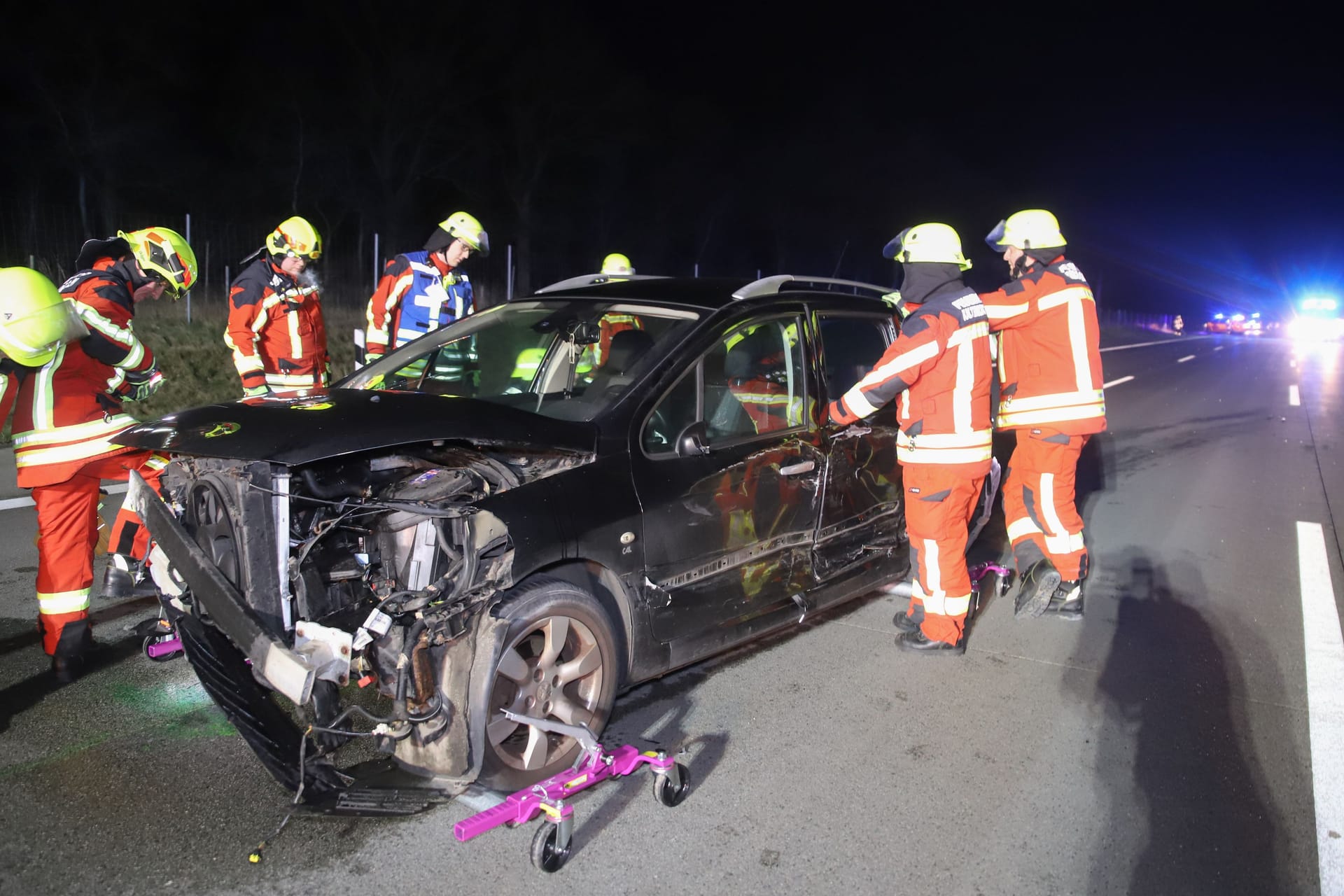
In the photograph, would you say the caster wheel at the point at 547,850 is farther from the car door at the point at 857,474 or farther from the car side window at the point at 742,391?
the car door at the point at 857,474

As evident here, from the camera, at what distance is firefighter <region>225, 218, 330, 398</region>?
6.11m

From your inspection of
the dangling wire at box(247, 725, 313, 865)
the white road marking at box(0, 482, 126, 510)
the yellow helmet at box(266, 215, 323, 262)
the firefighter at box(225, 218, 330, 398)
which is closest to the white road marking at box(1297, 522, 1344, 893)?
the dangling wire at box(247, 725, 313, 865)

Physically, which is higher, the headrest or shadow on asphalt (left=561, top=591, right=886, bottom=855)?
the headrest

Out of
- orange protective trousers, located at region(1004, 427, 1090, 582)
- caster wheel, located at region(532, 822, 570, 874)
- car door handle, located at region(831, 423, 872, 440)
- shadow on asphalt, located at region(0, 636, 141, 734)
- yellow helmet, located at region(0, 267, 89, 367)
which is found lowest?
caster wheel, located at region(532, 822, 570, 874)

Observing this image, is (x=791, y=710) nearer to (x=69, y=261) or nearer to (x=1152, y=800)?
(x=1152, y=800)

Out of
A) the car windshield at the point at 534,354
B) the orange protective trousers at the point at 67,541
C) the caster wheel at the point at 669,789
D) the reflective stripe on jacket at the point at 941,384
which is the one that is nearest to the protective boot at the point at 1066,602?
the reflective stripe on jacket at the point at 941,384

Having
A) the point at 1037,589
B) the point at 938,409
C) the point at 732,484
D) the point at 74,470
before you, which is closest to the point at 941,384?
the point at 938,409

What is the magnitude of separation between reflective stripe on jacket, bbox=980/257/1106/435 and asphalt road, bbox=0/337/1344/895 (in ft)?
3.65

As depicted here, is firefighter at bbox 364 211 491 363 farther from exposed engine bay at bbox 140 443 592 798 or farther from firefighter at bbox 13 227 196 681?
exposed engine bay at bbox 140 443 592 798

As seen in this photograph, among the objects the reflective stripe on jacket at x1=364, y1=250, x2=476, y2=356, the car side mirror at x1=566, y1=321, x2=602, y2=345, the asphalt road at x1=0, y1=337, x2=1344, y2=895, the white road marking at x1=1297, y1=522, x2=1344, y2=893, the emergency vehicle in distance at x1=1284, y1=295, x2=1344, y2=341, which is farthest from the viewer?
the emergency vehicle in distance at x1=1284, y1=295, x2=1344, y2=341

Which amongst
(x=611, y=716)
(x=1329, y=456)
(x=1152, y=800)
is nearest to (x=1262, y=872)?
(x=1152, y=800)

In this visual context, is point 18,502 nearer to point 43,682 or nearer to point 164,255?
point 164,255

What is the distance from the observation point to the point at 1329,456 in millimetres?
10477

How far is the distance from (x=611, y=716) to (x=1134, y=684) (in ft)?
7.85
